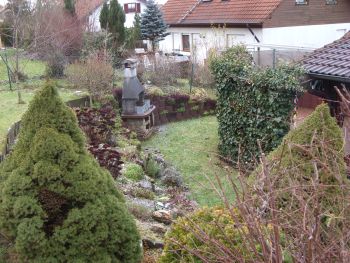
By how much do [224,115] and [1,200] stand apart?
27.4ft

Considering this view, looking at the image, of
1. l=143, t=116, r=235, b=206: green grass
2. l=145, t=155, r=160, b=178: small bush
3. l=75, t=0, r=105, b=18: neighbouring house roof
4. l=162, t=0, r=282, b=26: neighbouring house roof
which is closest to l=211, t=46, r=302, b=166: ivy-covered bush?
l=143, t=116, r=235, b=206: green grass

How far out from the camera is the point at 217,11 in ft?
78.8

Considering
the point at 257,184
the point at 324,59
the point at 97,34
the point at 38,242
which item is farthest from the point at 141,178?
the point at 97,34

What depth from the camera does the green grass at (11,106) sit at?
12383mm

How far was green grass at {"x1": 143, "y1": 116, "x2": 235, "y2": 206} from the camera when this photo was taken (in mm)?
9828

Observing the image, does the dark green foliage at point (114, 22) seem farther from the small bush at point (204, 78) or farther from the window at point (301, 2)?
the window at point (301, 2)

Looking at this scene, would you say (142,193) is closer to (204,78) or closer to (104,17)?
(204,78)

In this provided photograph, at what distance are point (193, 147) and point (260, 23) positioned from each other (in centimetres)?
1155

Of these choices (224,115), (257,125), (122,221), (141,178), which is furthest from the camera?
(224,115)

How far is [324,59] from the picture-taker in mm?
9977

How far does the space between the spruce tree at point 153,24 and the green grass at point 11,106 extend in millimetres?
9179

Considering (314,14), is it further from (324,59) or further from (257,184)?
(257,184)

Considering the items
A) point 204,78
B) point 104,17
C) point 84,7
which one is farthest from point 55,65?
point 84,7

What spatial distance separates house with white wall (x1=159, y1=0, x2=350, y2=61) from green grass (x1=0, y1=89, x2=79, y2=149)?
23.6ft
